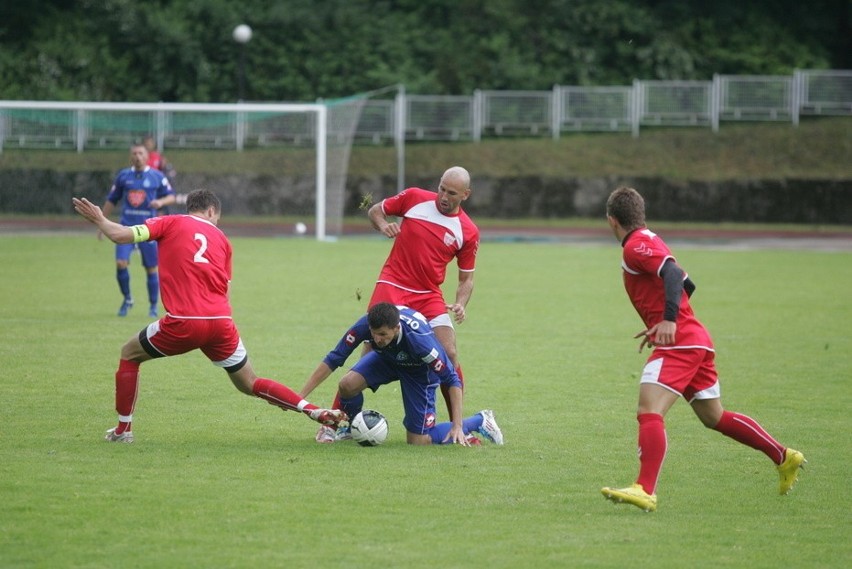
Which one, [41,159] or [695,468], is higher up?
[41,159]

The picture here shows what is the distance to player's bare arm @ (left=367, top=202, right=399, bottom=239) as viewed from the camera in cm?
929

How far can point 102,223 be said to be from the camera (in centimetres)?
785

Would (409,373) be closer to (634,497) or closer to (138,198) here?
(634,497)

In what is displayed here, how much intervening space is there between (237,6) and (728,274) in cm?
2754

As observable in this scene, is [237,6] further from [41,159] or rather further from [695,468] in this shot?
[695,468]

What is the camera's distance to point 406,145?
3975 cm

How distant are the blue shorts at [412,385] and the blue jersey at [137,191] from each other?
8.53 m

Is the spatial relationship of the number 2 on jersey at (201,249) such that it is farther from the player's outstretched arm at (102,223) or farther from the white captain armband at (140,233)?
the player's outstretched arm at (102,223)

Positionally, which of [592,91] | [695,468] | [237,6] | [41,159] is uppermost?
[237,6]

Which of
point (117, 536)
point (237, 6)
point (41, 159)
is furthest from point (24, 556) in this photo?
point (237, 6)

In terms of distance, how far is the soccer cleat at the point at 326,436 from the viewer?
28.3ft

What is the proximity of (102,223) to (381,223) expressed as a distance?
2.40 m

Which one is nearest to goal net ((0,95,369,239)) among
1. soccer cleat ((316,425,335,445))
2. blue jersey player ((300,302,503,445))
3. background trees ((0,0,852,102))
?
background trees ((0,0,852,102))

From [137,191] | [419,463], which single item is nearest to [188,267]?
[419,463]
